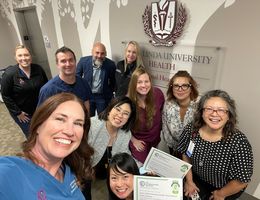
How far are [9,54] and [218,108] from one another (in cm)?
645

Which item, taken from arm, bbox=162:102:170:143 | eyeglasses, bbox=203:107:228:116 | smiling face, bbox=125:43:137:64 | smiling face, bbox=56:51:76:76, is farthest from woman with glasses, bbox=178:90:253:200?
smiling face, bbox=125:43:137:64

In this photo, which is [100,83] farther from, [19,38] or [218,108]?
[19,38]

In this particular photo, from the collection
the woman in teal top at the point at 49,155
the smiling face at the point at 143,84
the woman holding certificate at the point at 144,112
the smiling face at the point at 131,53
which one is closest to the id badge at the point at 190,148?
the woman holding certificate at the point at 144,112

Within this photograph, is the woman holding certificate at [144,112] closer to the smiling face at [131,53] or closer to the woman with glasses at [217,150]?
the woman with glasses at [217,150]

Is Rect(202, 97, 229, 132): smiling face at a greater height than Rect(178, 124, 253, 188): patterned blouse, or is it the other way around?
Rect(202, 97, 229, 132): smiling face

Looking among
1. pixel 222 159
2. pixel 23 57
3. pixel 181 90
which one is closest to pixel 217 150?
pixel 222 159

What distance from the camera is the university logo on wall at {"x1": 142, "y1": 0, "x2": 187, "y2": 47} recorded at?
7.30 feet

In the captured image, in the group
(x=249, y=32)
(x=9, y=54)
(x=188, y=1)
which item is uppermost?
(x=188, y=1)

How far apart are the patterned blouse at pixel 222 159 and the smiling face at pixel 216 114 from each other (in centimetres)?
13

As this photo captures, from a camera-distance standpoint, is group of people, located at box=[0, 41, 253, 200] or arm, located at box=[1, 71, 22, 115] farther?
arm, located at box=[1, 71, 22, 115]

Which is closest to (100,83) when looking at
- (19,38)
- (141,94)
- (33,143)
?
(141,94)

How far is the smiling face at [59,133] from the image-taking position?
37.3 inches

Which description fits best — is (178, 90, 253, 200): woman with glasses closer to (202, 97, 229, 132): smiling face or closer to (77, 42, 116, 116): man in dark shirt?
(202, 97, 229, 132): smiling face

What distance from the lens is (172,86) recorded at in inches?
75.9
